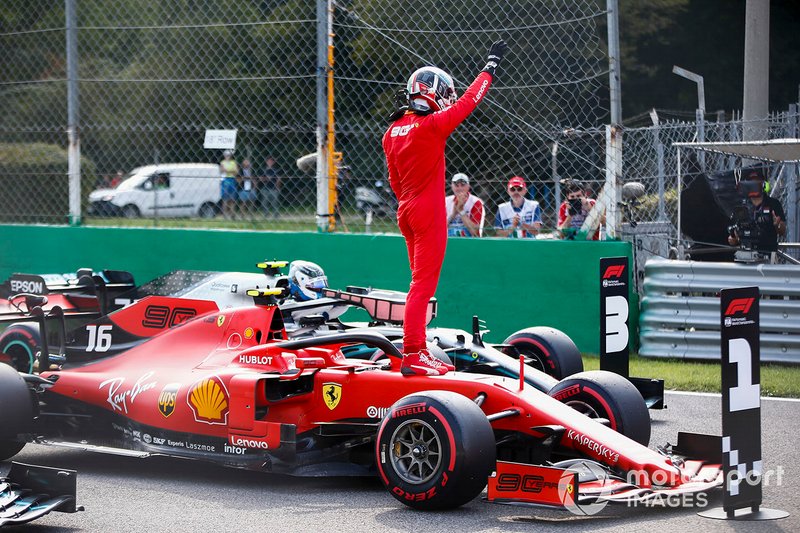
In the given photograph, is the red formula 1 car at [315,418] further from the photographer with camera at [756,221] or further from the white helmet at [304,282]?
the photographer with camera at [756,221]

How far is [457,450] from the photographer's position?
569cm

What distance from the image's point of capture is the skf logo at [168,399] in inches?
278

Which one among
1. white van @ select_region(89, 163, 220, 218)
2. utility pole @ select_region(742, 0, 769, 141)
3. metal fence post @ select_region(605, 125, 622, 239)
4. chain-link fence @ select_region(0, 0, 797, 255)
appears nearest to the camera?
metal fence post @ select_region(605, 125, 622, 239)

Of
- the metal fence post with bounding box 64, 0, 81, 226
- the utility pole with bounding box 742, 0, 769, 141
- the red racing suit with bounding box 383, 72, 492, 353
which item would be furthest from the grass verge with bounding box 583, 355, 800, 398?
the metal fence post with bounding box 64, 0, 81, 226

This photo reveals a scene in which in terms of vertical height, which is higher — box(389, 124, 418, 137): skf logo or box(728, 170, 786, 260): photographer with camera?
box(389, 124, 418, 137): skf logo

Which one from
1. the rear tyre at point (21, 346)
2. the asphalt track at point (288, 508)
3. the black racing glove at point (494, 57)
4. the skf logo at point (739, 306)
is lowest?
the asphalt track at point (288, 508)

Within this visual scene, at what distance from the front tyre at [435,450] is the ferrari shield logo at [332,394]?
66 cm

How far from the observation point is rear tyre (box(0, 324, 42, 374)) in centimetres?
855

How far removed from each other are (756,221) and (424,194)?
18.6ft

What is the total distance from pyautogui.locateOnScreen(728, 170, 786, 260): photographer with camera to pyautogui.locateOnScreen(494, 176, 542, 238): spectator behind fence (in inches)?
81.0

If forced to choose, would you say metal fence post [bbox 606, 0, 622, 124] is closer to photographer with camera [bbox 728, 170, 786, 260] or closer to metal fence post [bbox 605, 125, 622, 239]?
metal fence post [bbox 605, 125, 622, 239]

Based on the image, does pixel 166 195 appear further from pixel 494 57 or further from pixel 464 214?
pixel 494 57

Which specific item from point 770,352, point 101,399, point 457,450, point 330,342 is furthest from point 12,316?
point 770,352

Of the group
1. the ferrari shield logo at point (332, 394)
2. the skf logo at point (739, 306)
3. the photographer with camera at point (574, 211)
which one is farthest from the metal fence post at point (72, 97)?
the skf logo at point (739, 306)
